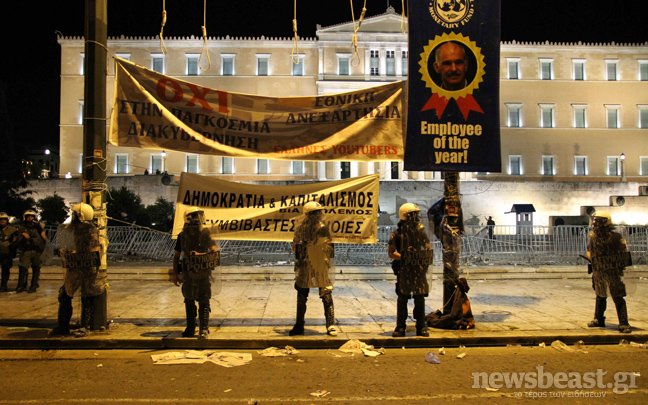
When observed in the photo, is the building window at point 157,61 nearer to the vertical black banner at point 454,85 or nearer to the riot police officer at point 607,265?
the vertical black banner at point 454,85

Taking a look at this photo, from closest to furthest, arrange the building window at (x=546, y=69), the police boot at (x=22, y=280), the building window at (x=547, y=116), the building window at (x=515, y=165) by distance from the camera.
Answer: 1. the police boot at (x=22, y=280)
2. the building window at (x=515, y=165)
3. the building window at (x=547, y=116)
4. the building window at (x=546, y=69)

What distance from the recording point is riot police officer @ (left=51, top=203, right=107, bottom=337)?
651cm

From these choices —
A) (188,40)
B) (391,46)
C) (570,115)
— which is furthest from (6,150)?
(570,115)

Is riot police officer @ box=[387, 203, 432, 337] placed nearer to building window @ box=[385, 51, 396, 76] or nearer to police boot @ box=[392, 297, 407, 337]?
police boot @ box=[392, 297, 407, 337]

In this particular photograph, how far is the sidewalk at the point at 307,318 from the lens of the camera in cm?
636

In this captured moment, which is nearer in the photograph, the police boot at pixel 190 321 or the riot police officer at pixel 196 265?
the riot police officer at pixel 196 265

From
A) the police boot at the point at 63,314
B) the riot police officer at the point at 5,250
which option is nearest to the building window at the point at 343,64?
the riot police officer at the point at 5,250

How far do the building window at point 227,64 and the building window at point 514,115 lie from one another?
93.5ft

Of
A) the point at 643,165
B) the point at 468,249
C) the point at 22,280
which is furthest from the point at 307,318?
the point at 643,165

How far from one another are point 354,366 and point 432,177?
1572 inches

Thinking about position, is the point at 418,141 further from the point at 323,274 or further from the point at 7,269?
the point at 7,269

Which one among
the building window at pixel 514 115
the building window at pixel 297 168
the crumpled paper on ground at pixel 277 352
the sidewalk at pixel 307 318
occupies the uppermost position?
the building window at pixel 514 115

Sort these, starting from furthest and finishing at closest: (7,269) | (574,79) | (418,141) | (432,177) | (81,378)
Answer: (574,79)
(432,177)
(7,269)
(418,141)
(81,378)

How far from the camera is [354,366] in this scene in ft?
18.1
